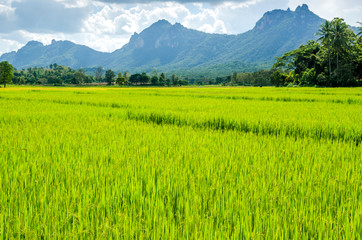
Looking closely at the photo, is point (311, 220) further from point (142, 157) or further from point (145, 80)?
point (145, 80)

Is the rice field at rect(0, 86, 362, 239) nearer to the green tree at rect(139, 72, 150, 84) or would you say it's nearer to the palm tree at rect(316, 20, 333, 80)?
the palm tree at rect(316, 20, 333, 80)

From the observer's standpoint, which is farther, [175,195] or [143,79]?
[143,79]

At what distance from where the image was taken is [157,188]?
2.01 metres

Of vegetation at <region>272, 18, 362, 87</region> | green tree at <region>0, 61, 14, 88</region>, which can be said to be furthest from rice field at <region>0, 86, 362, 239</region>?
green tree at <region>0, 61, 14, 88</region>

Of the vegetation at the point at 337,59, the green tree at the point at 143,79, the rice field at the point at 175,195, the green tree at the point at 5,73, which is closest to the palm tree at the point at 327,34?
the vegetation at the point at 337,59

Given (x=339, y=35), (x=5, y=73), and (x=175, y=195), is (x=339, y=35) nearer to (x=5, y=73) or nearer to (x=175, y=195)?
(x=175, y=195)

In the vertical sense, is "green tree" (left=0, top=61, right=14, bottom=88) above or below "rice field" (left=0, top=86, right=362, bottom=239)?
above

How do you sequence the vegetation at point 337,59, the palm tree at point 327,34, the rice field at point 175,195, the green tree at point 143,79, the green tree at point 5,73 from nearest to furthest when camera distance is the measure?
1. the rice field at point 175,195
2. the vegetation at point 337,59
3. the palm tree at point 327,34
4. the green tree at point 5,73
5. the green tree at point 143,79

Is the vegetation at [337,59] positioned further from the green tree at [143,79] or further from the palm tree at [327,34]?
the green tree at [143,79]

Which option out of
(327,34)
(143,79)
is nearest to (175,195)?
(327,34)

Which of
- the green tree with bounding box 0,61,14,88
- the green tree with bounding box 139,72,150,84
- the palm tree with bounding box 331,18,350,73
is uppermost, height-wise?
the palm tree with bounding box 331,18,350,73

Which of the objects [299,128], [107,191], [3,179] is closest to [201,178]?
[107,191]

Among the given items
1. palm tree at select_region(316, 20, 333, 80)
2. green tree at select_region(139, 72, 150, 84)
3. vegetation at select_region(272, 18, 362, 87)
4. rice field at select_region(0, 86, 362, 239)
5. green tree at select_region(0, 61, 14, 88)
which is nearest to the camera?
rice field at select_region(0, 86, 362, 239)

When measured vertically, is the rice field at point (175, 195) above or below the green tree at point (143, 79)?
below
